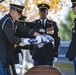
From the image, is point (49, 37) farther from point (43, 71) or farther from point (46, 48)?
point (43, 71)

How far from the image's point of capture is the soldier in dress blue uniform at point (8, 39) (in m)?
3.60

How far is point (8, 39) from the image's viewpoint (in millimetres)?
3631

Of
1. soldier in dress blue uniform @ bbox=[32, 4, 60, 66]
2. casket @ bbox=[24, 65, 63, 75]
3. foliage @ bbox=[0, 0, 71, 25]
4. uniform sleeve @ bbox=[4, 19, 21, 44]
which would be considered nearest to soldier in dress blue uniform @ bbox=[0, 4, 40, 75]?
Answer: uniform sleeve @ bbox=[4, 19, 21, 44]

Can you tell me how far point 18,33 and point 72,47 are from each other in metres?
0.76

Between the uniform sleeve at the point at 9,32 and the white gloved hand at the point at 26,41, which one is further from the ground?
the uniform sleeve at the point at 9,32

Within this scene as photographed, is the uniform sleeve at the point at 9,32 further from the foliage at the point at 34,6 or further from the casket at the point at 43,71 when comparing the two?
the foliage at the point at 34,6

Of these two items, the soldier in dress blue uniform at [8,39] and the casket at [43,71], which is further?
the soldier in dress blue uniform at [8,39]

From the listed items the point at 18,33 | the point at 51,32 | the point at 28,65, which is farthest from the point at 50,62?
the point at 28,65

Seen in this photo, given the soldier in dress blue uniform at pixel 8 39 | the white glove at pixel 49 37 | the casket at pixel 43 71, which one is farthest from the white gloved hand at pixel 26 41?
the casket at pixel 43 71

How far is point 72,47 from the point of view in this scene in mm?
4098

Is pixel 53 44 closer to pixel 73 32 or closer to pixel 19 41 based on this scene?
pixel 73 32

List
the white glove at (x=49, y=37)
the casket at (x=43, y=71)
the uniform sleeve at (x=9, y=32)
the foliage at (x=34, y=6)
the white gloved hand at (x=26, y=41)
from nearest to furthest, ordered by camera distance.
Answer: the casket at (x=43, y=71), the uniform sleeve at (x=9, y=32), the white gloved hand at (x=26, y=41), the white glove at (x=49, y=37), the foliage at (x=34, y=6)

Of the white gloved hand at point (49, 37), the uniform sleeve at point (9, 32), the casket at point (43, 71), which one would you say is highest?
the uniform sleeve at point (9, 32)

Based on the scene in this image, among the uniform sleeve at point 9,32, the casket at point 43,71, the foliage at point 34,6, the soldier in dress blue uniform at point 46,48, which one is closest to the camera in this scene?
the casket at point 43,71
